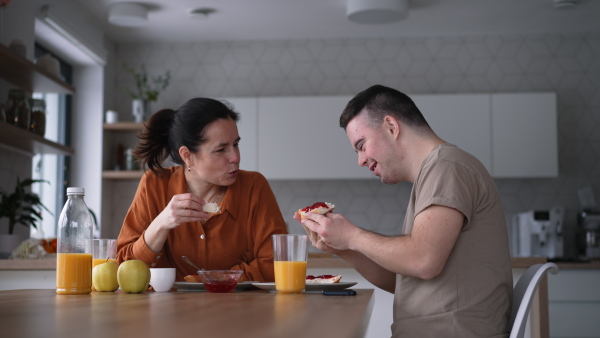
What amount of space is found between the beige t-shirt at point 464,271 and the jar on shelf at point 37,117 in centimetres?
273

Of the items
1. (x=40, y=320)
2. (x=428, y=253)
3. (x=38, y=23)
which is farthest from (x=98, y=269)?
(x=38, y=23)

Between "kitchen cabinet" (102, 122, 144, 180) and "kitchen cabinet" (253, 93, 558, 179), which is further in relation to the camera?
"kitchen cabinet" (102, 122, 144, 180)

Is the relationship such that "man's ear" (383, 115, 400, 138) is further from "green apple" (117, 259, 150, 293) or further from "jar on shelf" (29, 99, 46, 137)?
"jar on shelf" (29, 99, 46, 137)

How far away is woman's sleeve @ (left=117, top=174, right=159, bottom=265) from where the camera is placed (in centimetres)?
203

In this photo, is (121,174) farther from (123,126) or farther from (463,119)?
(463,119)

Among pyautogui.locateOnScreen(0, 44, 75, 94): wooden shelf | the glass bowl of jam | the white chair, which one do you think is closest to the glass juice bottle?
the glass bowl of jam

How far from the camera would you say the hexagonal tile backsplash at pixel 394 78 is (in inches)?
209

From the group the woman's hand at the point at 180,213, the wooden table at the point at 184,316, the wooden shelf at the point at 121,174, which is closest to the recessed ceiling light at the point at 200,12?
the wooden shelf at the point at 121,174

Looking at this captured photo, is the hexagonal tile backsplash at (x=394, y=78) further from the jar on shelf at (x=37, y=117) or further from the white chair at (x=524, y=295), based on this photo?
the white chair at (x=524, y=295)

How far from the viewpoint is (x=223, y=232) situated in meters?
2.21

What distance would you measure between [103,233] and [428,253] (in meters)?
4.28

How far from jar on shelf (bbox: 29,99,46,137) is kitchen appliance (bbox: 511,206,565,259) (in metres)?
3.16

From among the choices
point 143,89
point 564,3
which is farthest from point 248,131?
point 564,3

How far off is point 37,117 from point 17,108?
0.19m
